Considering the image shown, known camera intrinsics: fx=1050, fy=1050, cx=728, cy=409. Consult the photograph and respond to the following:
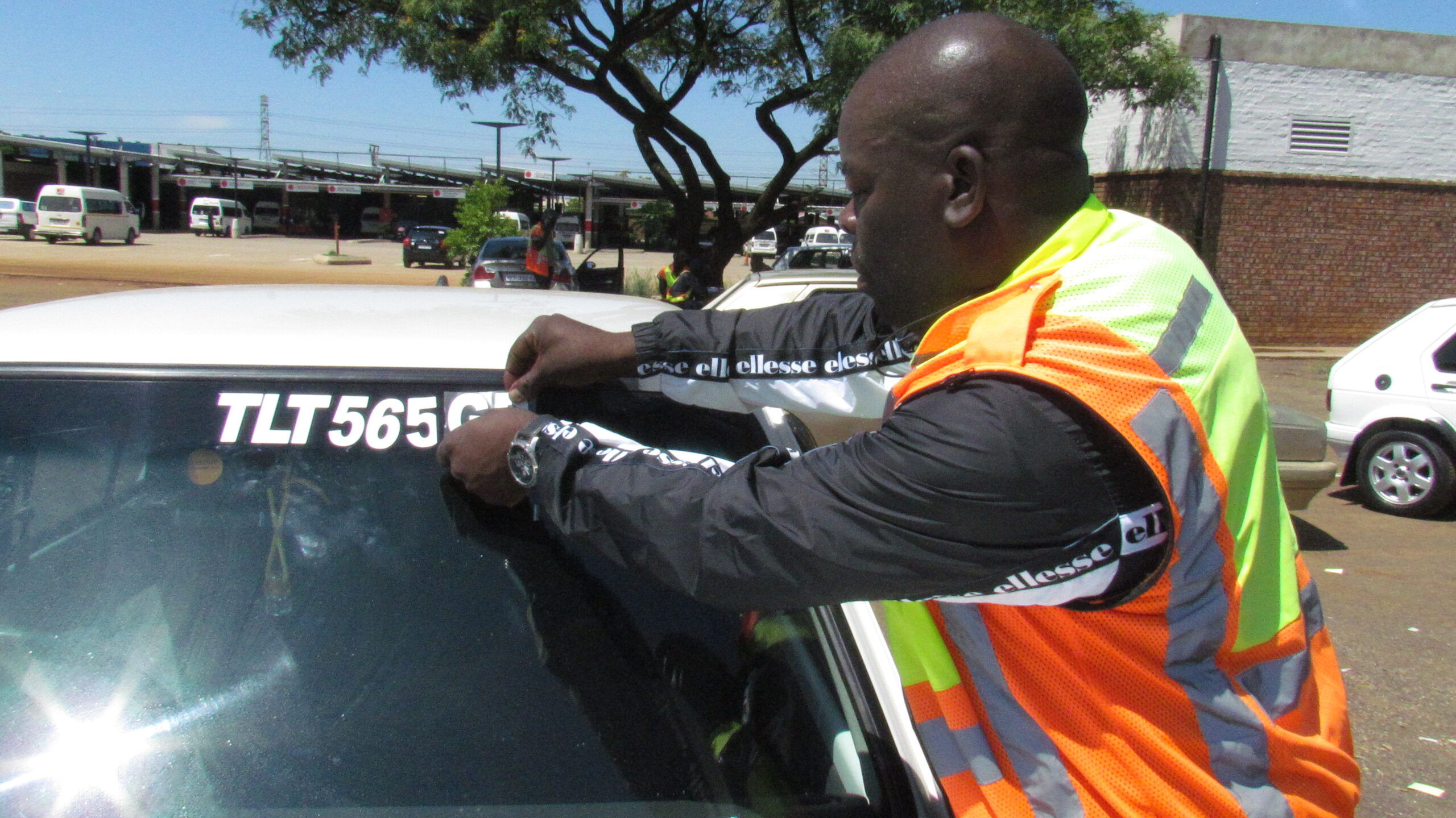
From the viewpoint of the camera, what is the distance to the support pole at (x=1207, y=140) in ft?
45.9

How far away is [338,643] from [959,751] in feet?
2.84

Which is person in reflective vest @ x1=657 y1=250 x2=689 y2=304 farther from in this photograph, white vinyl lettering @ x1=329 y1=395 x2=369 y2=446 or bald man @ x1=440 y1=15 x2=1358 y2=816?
bald man @ x1=440 y1=15 x2=1358 y2=816

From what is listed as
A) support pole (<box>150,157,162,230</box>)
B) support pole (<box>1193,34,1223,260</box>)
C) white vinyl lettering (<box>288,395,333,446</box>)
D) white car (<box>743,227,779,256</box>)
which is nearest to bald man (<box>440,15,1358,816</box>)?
white vinyl lettering (<box>288,395,333,446</box>)

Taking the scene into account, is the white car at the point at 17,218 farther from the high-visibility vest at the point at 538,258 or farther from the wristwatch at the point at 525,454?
the wristwatch at the point at 525,454

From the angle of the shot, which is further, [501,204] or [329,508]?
[501,204]

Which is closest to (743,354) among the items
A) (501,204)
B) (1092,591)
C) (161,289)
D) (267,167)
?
(1092,591)

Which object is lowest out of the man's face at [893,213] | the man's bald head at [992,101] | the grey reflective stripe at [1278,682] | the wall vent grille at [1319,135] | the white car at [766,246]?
the grey reflective stripe at [1278,682]

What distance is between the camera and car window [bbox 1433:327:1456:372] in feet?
23.1

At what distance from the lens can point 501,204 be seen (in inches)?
891

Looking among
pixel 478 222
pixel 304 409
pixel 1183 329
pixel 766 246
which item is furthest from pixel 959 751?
pixel 766 246

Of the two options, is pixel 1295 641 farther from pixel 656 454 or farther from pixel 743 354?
pixel 743 354

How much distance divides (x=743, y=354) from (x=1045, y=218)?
698mm

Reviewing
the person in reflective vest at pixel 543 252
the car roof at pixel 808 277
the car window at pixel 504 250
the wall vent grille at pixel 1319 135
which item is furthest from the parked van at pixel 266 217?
the car roof at pixel 808 277

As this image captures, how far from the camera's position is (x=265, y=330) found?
171 cm
